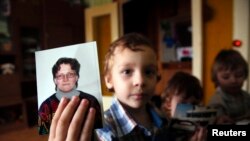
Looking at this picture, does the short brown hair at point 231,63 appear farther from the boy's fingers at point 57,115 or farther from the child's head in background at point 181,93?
the boy's fingers at point 57,115

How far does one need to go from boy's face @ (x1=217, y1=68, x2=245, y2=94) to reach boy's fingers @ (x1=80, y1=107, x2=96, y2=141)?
39 centimetres

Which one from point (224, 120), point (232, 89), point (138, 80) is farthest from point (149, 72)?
point (232, 89)

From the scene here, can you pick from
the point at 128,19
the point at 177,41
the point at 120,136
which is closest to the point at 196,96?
the point at 120,136

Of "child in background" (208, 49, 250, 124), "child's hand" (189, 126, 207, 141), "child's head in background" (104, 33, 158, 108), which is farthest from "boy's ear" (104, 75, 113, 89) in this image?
"child in background" (208, 49, 250, 124)

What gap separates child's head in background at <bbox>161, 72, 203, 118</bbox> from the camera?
47 cm

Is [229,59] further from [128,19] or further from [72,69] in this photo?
[128,19]

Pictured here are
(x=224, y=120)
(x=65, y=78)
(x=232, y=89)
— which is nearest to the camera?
(x=65, y=78)

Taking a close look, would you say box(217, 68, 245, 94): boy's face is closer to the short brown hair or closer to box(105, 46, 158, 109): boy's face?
the short brown hair

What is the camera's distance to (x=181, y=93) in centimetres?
48

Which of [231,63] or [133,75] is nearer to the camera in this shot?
[133,75]

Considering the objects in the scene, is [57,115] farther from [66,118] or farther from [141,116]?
[141,116]

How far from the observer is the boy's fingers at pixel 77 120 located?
238 mm

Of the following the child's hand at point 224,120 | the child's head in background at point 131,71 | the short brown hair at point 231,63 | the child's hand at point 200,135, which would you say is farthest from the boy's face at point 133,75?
the short brown hair at point 231,63

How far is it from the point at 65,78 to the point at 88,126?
0.18 ft
